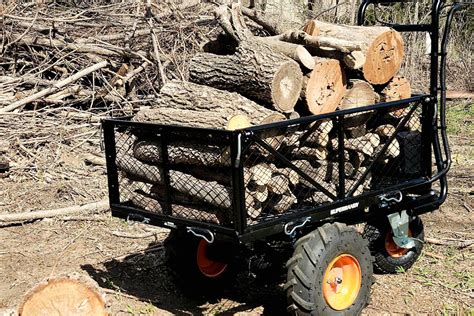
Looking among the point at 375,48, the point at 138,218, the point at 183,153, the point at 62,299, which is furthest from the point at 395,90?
the point at 62,299

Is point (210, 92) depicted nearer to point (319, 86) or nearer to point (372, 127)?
point (319, 86)

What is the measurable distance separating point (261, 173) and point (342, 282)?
2.90 ft

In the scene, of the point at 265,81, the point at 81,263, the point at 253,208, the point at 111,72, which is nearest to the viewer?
the point at 253,208

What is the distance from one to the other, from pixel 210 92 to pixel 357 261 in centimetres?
143

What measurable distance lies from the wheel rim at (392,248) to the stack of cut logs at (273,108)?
2.24ft

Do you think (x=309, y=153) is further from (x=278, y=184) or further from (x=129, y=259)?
(x=129, y=259)

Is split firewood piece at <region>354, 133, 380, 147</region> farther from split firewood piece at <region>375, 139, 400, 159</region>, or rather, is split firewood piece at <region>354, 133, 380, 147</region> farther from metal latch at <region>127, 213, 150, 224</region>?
metal latch at <region>127, 213, 150, 224</region>

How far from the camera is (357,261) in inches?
171

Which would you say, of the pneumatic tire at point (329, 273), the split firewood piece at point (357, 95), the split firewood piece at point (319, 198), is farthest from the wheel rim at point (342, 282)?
the split firewood piece at point (357, 95)

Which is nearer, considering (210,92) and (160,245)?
(210,92)

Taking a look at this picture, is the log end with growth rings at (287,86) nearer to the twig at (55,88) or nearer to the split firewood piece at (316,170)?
the split firewood piece at (316,170)

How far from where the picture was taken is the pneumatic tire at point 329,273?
4.02m

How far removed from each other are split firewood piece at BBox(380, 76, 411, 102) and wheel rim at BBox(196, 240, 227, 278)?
1.66m

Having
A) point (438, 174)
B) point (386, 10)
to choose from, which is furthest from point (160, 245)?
point (386, 10)
